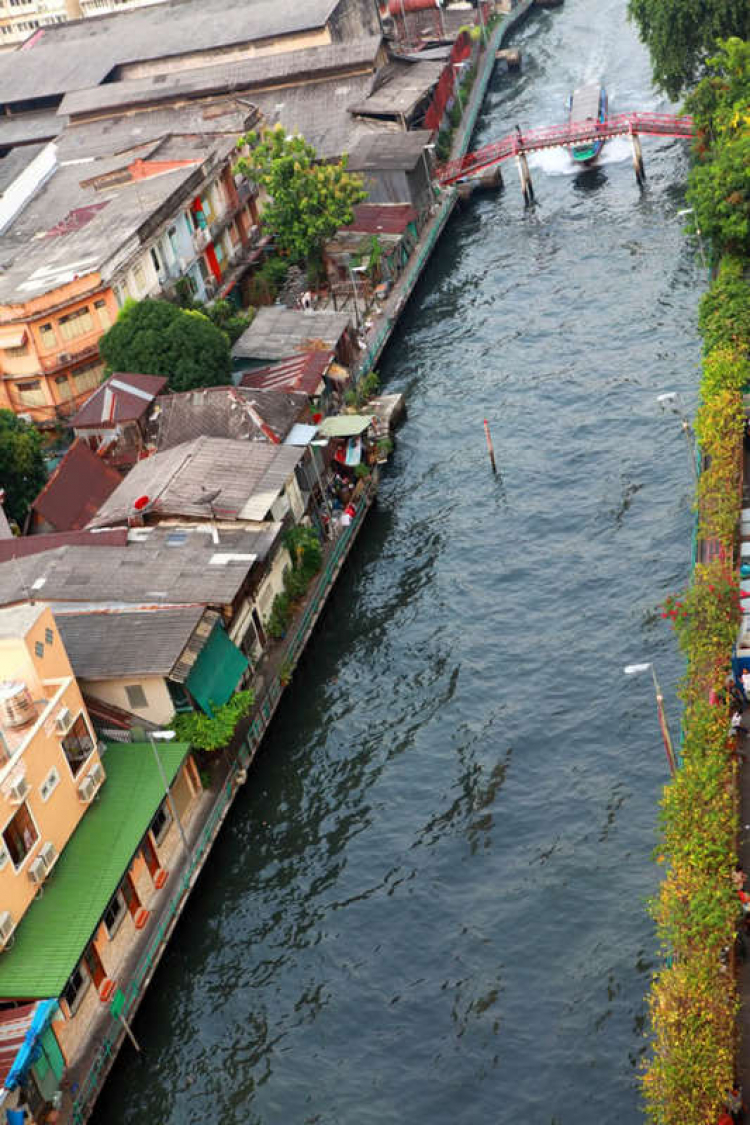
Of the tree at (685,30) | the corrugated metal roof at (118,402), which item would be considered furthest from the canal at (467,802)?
the tree at (685,30)

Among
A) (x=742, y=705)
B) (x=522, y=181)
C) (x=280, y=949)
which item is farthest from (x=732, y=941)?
(x=522, y=181)

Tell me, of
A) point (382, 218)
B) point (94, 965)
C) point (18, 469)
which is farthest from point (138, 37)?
point (94, 965)

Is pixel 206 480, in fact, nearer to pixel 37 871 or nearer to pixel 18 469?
pixel 18 469

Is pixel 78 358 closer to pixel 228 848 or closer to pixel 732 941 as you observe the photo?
pixel 228 848

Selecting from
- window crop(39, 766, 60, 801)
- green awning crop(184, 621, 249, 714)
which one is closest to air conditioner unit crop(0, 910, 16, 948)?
window crop(39, 766, 60, 801)

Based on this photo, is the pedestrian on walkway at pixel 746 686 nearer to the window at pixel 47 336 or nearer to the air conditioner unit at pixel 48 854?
the air conditioner unit at pixel 48 854
